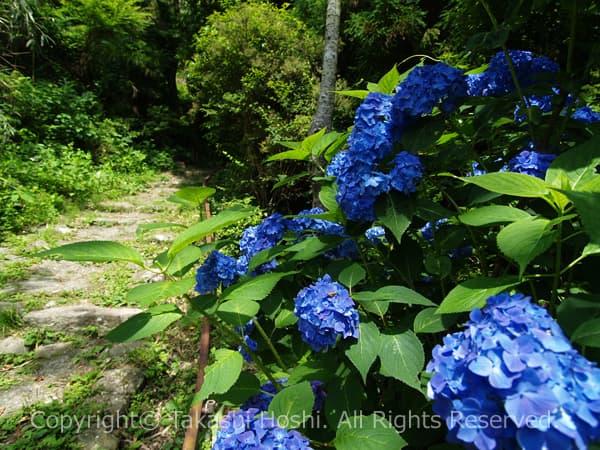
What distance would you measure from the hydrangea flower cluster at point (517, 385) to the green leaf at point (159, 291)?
48 centimetres

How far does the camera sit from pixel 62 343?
2.43 m

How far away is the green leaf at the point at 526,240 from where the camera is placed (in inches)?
24.6

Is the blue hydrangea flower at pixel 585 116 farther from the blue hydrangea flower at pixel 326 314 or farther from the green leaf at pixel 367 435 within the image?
the green leaf at pixel 367 435

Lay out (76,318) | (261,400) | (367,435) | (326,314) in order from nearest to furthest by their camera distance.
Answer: (367,435) → (326,314) → (261,400) → (76,318)

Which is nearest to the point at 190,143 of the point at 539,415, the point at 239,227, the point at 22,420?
the point at 239,227

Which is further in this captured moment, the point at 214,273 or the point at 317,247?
the point at 214,273

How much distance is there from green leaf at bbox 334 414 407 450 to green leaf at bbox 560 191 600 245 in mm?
498

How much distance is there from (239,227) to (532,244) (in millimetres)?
4019

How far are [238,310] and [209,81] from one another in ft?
19.3

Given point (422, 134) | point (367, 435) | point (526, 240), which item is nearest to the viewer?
point (526, 240)

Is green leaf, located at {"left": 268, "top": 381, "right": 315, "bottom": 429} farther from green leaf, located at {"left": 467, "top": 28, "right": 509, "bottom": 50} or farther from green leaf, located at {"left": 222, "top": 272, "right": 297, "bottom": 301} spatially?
green leaf, located at {"left": 467, "top": 28, "right": 509, "bottom": 50}

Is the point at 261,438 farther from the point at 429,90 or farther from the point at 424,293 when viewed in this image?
the point at 429,90

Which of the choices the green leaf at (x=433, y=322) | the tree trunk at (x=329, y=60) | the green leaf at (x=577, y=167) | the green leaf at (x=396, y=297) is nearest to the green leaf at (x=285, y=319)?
the green leaf at (x=396, y=297)

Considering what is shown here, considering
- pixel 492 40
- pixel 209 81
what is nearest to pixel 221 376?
pixel 492 40
